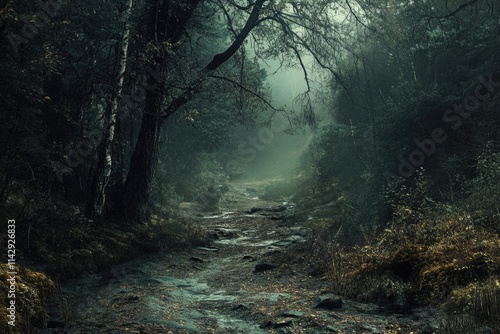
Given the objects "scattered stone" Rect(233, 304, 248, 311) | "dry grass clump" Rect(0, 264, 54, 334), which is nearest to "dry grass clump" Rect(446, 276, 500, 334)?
"scattered stone" Rect(233, 304, 248, 311)

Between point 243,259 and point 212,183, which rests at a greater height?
point 212,183

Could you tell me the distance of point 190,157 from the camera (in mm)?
23922

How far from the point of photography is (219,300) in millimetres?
7137

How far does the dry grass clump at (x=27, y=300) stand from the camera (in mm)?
4500

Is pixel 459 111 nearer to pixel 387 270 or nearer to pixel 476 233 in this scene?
pixel 476 233

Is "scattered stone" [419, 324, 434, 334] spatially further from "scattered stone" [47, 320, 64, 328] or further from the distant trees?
the distant trees

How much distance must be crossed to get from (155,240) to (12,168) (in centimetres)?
394

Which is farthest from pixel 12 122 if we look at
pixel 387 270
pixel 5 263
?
pixel 387 270

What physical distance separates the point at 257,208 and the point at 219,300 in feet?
40.1
